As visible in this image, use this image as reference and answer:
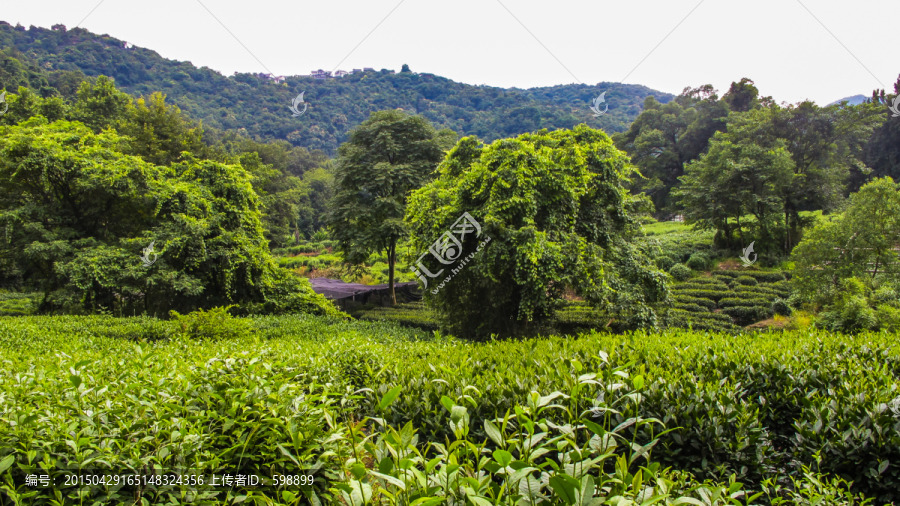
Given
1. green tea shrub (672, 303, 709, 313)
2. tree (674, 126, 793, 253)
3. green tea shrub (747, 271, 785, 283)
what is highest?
tree (674, 126, 793, 253)

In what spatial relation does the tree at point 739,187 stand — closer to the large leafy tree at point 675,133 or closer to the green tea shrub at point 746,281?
the green tea shrub at point 746,281

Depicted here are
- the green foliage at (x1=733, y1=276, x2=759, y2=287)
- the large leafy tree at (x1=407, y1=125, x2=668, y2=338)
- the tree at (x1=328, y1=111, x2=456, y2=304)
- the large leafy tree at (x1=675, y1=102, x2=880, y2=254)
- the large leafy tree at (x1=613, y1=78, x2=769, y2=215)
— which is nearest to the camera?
the large leafy tree at (x1=407, y1=125, x2=668, y2=338)

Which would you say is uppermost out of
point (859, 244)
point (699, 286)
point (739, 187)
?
point (739, 187)

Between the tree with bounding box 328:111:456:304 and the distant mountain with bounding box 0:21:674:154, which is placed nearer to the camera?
the tree with bounding box 328:111:456:304

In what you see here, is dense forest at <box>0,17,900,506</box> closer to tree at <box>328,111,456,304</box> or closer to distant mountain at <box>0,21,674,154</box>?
tree at <box>328,111,456,304</box>

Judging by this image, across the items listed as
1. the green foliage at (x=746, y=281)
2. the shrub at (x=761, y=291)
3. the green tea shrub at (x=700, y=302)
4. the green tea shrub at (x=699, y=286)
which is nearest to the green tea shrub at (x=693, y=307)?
the green tea shrub at (x=700, y=302)

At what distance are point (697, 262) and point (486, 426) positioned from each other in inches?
996

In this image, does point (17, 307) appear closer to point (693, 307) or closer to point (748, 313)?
point (693, 307)

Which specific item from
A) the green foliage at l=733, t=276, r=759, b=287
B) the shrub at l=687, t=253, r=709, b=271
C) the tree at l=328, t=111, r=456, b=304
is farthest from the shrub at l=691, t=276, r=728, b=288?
the tree at l=328, t=111, r=456, b=304

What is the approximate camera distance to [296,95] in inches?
2926

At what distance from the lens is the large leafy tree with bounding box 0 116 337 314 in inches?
439

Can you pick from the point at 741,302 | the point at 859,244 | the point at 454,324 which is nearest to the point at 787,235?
the point at 859,244

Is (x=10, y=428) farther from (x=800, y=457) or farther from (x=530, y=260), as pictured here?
(x=530, y=260)

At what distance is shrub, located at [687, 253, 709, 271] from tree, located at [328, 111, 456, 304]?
49.3 ft
